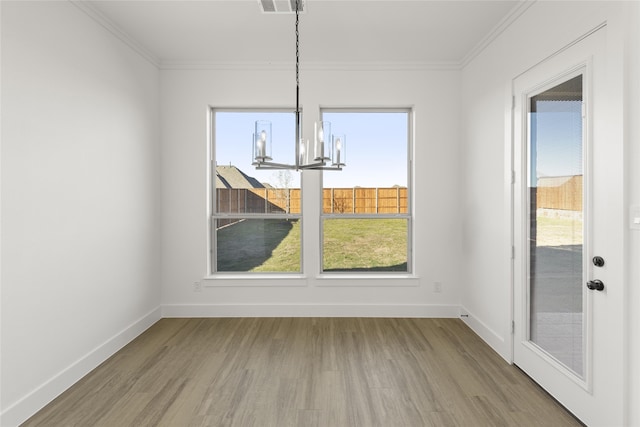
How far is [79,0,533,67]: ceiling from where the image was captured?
297cm

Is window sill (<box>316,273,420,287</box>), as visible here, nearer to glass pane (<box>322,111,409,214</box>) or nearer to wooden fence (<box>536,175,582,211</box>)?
glass pane (<box>322,111,409,214</box>)

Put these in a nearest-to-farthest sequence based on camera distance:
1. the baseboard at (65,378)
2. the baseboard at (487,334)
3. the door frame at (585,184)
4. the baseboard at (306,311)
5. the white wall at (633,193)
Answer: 1. the white wall at (633,193)
2. the door frame at (585,184)
3. the baseboard at (65,378)
4. the baseboard at (487,334)
5. the baseboard at (306,311)

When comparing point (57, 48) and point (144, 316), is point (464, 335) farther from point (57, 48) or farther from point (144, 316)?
point (57, 48)

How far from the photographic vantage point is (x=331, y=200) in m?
4.42

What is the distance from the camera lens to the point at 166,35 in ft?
11.5

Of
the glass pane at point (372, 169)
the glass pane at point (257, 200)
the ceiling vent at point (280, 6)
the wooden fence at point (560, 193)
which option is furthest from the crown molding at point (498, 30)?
the glass pane at point (257, 200)

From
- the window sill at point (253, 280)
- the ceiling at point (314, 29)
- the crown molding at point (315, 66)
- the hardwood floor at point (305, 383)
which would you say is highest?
the ceiling at point (314, 29)

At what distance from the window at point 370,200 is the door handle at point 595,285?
7.77 ft

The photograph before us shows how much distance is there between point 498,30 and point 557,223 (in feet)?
6.33

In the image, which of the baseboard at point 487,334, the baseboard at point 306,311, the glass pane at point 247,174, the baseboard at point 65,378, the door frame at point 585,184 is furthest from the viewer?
the glass pane at point 247,174

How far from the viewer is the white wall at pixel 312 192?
4.20 metres

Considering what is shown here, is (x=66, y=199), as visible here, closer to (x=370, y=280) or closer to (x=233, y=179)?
(x=233, y=179)

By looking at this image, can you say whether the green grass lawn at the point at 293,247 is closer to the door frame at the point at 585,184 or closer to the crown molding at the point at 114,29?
the door frame at the point at 585,184

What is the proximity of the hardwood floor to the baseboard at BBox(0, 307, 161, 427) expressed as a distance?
56mm
